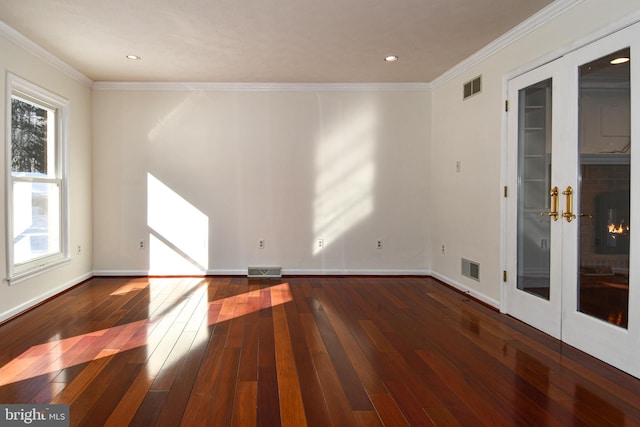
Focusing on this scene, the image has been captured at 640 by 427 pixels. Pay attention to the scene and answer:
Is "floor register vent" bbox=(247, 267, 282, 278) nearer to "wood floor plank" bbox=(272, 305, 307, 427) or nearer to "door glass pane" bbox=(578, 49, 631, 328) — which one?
"wood floor plank" bbox=(272, 305, 307, 427)

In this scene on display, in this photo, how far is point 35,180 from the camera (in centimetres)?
446

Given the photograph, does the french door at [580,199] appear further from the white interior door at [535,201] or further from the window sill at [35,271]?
the window sill at [35,271]

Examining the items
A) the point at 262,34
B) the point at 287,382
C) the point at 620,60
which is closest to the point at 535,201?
the point at 620,60

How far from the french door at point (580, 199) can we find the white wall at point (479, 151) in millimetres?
167

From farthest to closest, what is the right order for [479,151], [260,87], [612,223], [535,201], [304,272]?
[304,272] < [260,87] < [479,151] < [535,201] < [612,223]

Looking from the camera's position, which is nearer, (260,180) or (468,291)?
(468,291)

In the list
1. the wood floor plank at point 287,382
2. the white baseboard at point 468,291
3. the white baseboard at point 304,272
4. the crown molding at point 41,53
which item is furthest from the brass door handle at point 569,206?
the crown molding at point 41,53

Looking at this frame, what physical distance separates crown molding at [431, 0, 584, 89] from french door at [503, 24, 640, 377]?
14.1 inches

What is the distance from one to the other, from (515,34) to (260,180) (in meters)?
3.42

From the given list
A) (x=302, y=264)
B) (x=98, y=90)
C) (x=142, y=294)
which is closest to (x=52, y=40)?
(x=98, y=90)

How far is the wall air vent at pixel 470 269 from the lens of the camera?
4695mm

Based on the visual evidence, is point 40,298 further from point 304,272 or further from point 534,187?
point 534,187

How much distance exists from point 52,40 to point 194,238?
274 cm

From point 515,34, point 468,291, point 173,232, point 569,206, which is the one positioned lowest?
point 468,291
